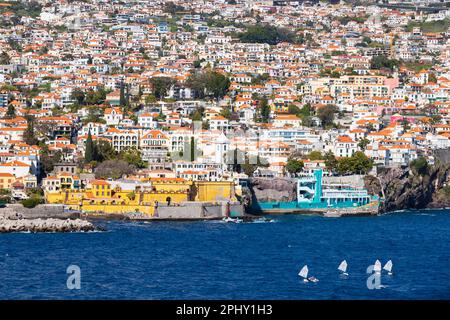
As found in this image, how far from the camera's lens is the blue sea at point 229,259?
18844 mm

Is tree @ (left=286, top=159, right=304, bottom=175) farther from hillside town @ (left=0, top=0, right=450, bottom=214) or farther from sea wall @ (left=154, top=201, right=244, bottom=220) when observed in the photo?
sea wall @ (left=154, top=201, right=244, bottom=220)

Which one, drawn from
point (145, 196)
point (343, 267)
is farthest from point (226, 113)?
point (343, 267)

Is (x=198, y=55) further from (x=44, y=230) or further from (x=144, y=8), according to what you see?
(x=44, y=230)

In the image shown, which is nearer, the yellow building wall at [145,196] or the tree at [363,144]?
the yellow building wall at [145,196]

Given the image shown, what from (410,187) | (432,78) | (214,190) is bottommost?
(410,187)

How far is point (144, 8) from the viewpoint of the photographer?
247 feet

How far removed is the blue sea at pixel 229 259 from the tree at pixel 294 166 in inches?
180

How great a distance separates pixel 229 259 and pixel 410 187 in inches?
651

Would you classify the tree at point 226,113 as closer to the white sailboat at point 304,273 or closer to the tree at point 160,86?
the tree at point 160,86

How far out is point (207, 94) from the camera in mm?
51000

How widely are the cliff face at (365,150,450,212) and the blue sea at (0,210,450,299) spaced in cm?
439

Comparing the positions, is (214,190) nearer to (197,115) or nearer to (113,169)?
(113,169)

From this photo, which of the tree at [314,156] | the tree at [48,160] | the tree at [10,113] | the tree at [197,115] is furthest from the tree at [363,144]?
the tree at [10,113]

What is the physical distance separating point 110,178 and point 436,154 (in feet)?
40.2
